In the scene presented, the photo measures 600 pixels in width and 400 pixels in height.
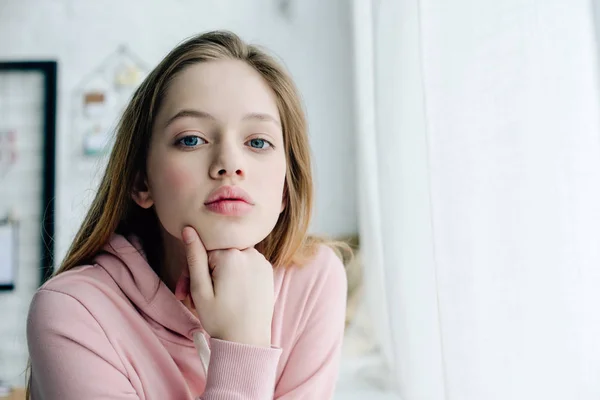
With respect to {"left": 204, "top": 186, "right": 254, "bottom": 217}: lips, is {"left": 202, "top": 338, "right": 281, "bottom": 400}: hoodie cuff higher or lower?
lower

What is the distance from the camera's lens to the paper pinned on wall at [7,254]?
2.30m

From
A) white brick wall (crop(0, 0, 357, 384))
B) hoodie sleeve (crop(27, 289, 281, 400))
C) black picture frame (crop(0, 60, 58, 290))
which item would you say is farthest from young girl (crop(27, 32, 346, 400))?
black picture frame (crop(0, 60, 58, 290))

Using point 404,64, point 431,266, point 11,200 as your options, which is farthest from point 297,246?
point 11,200

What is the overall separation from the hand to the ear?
4.2 inches

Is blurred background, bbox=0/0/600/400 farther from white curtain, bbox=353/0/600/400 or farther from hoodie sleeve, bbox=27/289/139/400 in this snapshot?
hoodie sleeve, bbox=27/289/139/400

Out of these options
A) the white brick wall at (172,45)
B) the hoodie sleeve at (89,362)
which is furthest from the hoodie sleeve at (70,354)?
the white brick wall at (172,45)

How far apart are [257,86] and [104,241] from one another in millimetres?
317

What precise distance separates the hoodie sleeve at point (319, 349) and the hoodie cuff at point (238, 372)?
12 centimetres

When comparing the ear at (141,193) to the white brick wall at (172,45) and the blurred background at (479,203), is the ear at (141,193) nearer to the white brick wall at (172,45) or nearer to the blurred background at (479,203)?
the blurred background at (479,203)

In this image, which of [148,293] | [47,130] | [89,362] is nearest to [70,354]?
[89,362]

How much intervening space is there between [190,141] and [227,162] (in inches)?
2.6

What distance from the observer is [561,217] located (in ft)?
1.68

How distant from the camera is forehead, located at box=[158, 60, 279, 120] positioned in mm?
689

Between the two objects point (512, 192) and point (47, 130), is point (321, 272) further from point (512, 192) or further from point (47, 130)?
point (47, 130)
